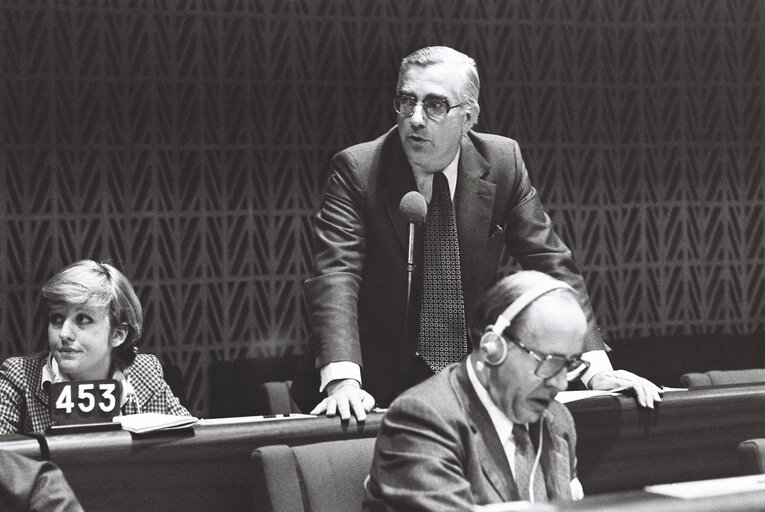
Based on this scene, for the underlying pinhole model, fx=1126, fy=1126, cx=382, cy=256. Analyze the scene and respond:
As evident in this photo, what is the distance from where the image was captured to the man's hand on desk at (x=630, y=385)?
8.80ft

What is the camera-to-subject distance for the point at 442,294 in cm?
291

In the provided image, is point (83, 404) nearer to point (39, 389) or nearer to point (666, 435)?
point (39, 389)

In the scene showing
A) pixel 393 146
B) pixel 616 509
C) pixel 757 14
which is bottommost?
pixel 616 509

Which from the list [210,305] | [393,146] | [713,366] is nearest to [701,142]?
[713,366]

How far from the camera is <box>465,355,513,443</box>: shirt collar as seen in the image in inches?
80.5

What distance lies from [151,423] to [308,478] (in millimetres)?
352

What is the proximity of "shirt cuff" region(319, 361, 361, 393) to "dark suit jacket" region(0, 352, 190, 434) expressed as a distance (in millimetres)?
680

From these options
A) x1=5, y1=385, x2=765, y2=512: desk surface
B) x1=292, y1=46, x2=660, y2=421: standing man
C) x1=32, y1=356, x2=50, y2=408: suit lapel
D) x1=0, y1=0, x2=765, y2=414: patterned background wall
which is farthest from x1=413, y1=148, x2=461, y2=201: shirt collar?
x1=0, y1=0, x2=765, y2=414: patterned background wall

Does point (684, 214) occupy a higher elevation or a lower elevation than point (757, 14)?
lower

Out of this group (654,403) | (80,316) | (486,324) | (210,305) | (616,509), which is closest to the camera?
(616,509)

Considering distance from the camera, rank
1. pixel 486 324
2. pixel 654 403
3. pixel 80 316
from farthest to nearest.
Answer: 1. pixel 80 316
2. pixel 654 403
3. pixel 486 324

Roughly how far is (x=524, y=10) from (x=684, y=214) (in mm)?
1398

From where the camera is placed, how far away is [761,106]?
6113mm

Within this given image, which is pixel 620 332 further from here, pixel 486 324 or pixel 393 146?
pixel 486 324
